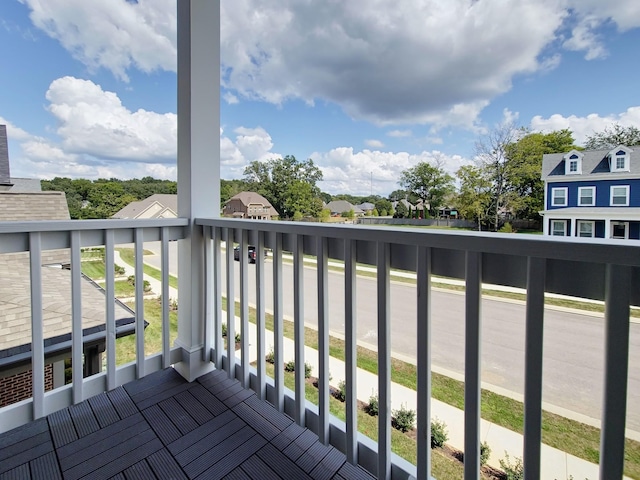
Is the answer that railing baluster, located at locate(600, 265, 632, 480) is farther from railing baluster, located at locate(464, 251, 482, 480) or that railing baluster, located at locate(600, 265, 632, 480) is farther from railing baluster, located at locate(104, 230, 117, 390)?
railing baluster, located at locate(104, 230, 117, 390)

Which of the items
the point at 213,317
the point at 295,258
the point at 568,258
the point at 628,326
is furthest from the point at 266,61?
the point at 628,326

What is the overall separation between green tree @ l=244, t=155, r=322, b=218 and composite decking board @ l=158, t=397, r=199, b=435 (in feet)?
3.70

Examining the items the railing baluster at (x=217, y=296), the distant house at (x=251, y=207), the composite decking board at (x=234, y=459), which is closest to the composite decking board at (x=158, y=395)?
the railing baluster at (x=217, y=296)

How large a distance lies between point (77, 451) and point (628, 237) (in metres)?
2.11

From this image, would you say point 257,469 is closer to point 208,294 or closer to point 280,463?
point 280,463

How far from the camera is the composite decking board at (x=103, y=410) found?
1645mm

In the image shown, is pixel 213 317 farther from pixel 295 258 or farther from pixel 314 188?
pixel 314 188

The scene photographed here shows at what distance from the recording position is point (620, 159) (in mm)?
786

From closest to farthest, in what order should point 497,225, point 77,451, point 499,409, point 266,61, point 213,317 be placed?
point 497,225, point 499,409, point 77,451, point 266,61, point 213,317

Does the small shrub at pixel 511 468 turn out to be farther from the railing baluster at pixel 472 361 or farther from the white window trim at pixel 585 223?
the white window trim at pixel 585 223

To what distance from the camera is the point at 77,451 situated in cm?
144

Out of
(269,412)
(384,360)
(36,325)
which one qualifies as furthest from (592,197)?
(36,325)

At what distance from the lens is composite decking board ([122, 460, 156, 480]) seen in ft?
4.29

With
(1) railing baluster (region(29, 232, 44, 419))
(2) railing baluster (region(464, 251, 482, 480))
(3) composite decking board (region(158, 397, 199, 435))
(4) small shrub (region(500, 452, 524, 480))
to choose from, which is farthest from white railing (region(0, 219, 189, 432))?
(4) small shrub (region(500, 452, 524, 480))
